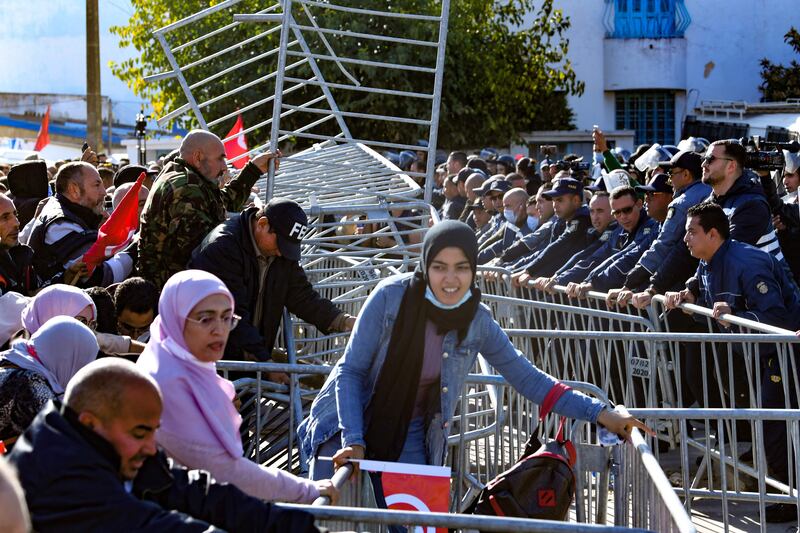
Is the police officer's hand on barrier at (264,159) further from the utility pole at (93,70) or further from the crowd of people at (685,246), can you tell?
the utility pole at (93,70)

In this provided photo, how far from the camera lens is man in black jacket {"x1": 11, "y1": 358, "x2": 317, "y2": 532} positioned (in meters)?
2.92

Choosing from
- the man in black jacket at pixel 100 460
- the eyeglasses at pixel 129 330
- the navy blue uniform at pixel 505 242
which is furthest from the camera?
the navy blue uniform at pixel 505 242

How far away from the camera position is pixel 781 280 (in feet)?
24.6

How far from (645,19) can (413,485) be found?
32237 mm

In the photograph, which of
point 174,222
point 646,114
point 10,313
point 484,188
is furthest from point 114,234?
point 646,114

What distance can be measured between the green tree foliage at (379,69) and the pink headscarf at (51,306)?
614 inches

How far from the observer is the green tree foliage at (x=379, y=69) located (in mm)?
22484

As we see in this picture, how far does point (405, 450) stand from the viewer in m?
4.82

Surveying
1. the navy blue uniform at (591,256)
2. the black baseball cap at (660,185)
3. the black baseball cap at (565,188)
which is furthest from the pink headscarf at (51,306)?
the black baseball cap at (565,188)

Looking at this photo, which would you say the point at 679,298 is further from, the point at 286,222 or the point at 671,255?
the point at 286,222

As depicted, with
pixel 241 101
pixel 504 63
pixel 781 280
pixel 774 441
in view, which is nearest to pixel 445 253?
pixel 774 441

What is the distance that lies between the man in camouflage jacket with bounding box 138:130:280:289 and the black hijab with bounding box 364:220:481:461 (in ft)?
7.84

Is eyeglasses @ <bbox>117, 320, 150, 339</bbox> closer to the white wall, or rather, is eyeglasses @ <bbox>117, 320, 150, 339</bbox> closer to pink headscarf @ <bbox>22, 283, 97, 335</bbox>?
pink headscarf @ <bbox>22, 283, 97, 335</bbox>

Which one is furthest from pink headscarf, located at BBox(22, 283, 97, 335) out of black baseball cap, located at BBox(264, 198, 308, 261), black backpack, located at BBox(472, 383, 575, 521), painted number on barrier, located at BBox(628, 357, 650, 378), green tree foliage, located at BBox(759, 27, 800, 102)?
green tree foliage, located at BBox(759, 27, 800, 102)
